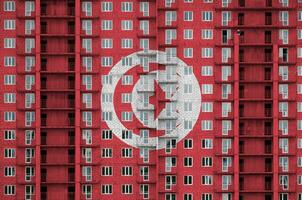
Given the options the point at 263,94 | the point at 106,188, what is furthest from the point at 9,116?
the point at 263,94

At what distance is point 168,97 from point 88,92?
1174cm

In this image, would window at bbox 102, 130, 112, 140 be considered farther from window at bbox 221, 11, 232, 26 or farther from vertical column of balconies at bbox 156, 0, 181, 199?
window at bbox 221, 11, 232, 26

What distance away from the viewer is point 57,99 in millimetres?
102938

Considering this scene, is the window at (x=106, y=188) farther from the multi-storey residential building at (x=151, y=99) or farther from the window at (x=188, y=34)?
the window at (x=188, y=34)

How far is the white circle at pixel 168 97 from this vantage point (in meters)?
103

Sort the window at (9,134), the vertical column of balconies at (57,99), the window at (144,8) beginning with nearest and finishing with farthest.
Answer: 1. the vertical column of balconies at (57,99)
2. the window at (9,134)
3. the window at (144,8)

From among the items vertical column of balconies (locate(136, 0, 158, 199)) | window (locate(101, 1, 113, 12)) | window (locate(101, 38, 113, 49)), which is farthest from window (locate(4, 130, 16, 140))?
→ window (locate(101, 1, 113, 12))

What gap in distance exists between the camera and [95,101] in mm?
103125

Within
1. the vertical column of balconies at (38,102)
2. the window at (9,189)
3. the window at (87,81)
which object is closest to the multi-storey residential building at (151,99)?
the window at (9,189)

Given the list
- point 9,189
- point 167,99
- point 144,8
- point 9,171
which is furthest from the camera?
point 144,8

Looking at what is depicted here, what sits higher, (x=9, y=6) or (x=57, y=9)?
(x=9, y=6)

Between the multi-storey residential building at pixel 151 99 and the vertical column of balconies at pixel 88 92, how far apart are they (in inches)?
6.1

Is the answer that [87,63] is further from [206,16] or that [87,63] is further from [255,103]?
[255,103]

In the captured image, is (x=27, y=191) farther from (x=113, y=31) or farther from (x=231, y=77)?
(x=231, y=77)
